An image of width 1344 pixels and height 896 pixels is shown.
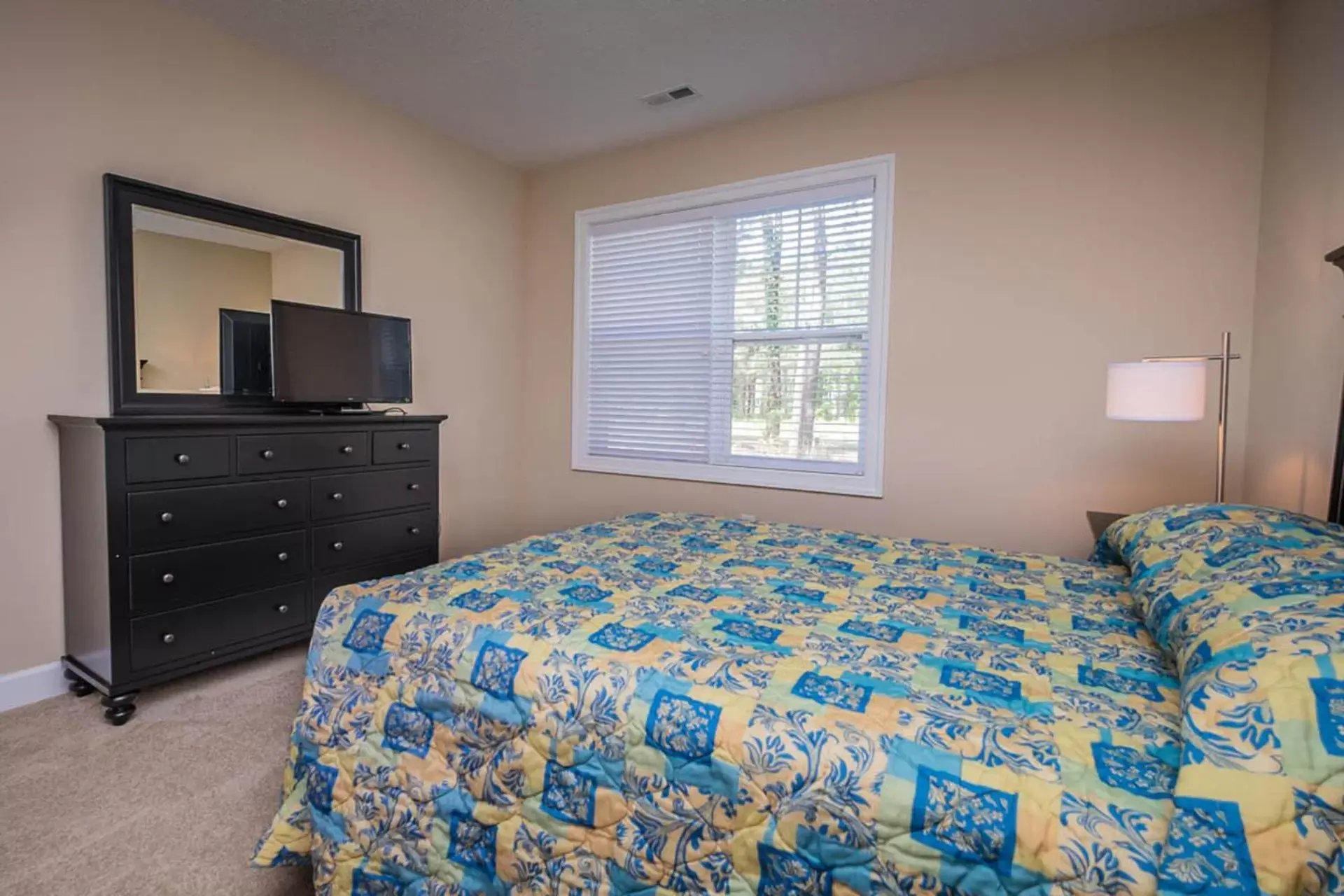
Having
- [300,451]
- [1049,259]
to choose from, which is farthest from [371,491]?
[1049,259]

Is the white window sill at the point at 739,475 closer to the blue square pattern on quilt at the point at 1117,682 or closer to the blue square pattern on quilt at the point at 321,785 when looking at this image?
the blue square pattern on quilt at the point at 1117,682

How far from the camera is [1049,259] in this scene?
2.82 m

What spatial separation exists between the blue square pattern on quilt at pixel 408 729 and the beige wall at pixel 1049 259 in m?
2.46

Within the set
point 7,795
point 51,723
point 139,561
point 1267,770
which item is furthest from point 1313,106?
point 51,723

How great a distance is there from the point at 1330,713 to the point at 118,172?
12.1 feet

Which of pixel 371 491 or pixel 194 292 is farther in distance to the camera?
pixel 371 491

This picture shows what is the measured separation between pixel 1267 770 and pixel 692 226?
346cm

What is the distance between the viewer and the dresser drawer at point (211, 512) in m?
2.25

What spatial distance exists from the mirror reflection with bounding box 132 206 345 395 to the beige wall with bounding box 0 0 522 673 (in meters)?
0.14

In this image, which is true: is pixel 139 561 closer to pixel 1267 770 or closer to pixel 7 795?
pixel 7 795

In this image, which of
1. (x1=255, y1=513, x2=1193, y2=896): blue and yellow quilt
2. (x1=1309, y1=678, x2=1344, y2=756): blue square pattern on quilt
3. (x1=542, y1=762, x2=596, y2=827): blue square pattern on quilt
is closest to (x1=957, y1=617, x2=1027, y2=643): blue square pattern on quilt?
(x1=255, y1=513, x2=1193, y2=896): blue and yellow quilt

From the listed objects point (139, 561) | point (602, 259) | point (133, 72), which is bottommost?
point (139, 561)

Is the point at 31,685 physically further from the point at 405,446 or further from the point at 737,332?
the point at 737,332

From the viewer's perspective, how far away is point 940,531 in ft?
10.2
